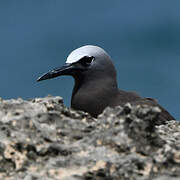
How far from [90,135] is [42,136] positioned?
34cm

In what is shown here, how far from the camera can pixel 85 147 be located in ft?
10.2

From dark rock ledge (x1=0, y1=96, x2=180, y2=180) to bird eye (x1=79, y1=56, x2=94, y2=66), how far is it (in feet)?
15.0

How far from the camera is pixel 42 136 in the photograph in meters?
3.23

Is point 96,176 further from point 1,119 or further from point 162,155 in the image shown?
point 1,119

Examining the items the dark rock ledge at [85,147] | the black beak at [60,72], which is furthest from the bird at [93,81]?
the dark rock ledge at [85,147]

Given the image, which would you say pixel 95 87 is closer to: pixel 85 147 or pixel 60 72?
pixel 60 72

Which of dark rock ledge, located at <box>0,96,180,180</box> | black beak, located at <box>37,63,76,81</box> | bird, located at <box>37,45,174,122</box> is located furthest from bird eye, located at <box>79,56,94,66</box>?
dark rock ledge, located at <box>0,96,180,180</box>

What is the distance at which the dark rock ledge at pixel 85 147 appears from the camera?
2922 millimetres

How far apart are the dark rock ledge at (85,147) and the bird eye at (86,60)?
4573 millimetres

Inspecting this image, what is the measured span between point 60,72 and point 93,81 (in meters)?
0.65

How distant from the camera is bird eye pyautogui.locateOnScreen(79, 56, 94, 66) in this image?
8.02 meters

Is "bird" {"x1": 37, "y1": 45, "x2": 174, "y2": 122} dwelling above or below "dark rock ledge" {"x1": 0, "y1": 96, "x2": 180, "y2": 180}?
above

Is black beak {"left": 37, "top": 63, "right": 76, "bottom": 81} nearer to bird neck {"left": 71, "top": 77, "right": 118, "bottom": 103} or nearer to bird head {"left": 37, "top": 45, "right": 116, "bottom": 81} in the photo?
bird head {"left": 37, "top": 45, "right": 116, "bottom": 81}

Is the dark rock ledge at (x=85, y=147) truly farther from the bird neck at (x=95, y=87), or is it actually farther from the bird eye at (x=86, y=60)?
the bird eye at (x=86, y=60)
